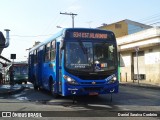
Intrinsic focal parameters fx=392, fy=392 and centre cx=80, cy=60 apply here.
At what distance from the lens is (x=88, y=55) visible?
17.0 metres

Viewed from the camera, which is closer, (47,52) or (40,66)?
(47,52)

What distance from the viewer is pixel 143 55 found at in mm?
38375

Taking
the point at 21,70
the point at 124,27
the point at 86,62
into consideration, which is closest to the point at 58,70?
the point at 86,62

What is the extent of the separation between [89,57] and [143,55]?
72.9ft

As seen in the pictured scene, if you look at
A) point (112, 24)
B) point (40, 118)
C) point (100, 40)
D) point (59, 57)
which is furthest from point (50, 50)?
point (112, 24)

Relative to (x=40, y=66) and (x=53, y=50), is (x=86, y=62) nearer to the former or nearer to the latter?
(x=53, y=50)

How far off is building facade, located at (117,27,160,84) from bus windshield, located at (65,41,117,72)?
15982 millimetres

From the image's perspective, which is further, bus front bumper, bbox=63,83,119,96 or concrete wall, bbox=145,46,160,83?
concrete wall, bbox=145,46,160,83

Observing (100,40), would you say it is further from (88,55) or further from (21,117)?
(21,117)

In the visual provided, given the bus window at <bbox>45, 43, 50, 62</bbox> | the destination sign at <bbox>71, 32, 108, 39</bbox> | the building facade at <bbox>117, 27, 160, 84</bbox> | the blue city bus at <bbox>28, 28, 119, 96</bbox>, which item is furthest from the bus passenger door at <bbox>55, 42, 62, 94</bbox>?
the building facade at <bbox>117, 27, 160, 84</bbox>

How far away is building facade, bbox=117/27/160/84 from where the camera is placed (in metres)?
35.3

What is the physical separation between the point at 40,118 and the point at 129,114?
109 inches

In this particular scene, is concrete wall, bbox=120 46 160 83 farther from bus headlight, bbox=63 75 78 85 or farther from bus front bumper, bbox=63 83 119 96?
bus headlight, bbox=63 75 78 85

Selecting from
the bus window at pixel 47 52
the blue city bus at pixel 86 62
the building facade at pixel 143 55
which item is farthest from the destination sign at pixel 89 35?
the building facade at pixel 143 55
